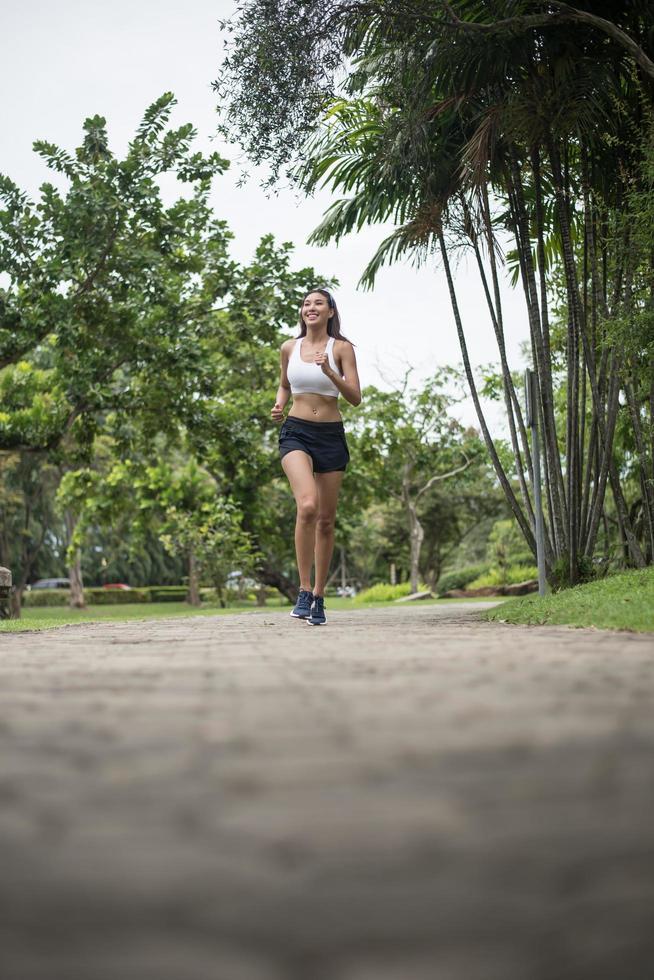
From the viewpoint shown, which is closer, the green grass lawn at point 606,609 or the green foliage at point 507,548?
the green grass lawn at point 606,609

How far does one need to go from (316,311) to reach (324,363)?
0.60 meters

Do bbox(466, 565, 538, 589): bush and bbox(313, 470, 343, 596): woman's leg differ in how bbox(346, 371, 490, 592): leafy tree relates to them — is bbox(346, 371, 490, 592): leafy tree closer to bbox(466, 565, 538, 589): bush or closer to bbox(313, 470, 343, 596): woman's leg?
bbox(466, 565, 538, 589): bush

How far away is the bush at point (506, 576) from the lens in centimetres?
2629

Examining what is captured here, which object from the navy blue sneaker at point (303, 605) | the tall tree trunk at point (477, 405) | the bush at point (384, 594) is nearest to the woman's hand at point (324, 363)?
the navy blue sneaker at point (303, 605)

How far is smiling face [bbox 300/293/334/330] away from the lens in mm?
6461

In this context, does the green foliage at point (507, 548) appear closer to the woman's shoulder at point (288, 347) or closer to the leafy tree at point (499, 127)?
the leafy tree at point (499, 127)

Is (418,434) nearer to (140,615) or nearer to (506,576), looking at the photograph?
(506,576)

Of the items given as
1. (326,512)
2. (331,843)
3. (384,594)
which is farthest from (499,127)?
(384,594)

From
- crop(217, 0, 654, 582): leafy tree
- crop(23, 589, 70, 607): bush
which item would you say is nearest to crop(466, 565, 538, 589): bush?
crop(217, 0, 654, 582): leafy tree

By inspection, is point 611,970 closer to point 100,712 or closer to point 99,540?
point 100,712

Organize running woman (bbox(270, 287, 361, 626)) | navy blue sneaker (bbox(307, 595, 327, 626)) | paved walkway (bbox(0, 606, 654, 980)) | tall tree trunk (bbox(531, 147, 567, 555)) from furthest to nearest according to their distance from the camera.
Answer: tall tree trunk (bbox(531, 147, 567, 555)), running woman (bbox(270, 287, 361, 626)), navy blue sneaker (bbox(307, 595, 327, 626)), paved walkway (bbox(0, 606, 654, 980))

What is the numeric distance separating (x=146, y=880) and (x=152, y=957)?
10cm

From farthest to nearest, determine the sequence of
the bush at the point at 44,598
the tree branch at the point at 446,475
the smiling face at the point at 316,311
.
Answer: the bush at the point at 44,598 → the tree branch at the point at 446,475 → the smiling face at the point at 316,311

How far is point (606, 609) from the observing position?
4.88 m
